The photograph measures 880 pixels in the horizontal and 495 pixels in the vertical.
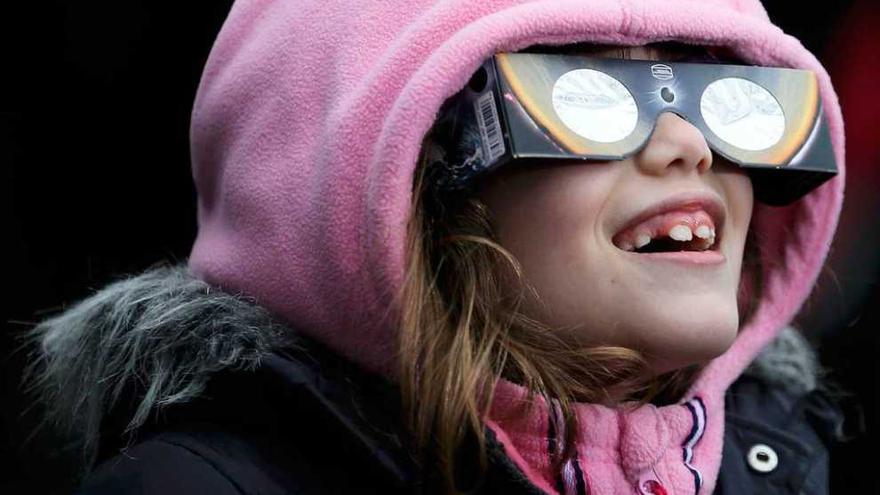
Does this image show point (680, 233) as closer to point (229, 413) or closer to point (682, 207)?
point (682, 207)

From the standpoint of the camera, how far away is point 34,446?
5.82ft

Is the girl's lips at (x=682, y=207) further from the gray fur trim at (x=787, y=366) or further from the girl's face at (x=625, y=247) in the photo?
the gray fur trim at (x=787, y=366)

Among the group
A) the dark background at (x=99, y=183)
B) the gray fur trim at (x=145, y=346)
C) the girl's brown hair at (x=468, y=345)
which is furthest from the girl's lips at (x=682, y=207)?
the dark background at (x=99, y=183)

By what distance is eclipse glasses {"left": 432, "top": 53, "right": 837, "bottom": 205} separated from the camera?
108 cm

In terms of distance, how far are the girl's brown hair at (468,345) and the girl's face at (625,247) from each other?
20 millimetres

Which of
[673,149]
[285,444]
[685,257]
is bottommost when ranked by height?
[285,444]

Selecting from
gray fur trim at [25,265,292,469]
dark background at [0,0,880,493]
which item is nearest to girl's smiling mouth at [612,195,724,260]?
gray fur trim at [25,265,292,469]

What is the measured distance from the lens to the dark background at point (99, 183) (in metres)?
1.73

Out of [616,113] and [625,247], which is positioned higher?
[616,113]

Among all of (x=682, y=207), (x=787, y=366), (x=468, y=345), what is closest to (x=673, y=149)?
(x=682, y=207)

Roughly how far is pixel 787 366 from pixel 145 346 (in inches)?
35.0

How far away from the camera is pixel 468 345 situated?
3.59 feet

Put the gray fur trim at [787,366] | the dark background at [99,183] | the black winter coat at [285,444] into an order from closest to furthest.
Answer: the black winter coat at [285,444] → the gray fur trim at [787,366] → the dark background at [99,183]

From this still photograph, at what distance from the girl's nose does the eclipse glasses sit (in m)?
0.01
